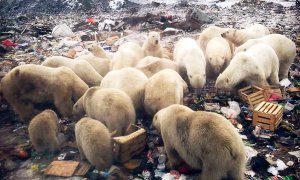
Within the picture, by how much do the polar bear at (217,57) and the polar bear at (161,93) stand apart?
235 cm

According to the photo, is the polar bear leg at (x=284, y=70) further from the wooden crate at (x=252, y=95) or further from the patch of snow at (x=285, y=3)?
the patch of snow at (x=285, y=3)

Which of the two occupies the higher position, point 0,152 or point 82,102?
point 82,102

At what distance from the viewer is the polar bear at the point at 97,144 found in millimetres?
5692

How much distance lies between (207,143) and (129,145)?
1.66 meters

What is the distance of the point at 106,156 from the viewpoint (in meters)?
5.78

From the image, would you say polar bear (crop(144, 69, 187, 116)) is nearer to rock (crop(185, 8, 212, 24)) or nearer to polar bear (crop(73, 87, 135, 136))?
polar bear (crop(73, 87, 135, 136))

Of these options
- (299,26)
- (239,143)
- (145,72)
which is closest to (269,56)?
(145,72)

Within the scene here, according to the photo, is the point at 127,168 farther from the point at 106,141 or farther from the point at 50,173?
the point at 50,173

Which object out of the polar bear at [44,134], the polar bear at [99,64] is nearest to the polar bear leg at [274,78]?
the polar bear at [99,64]

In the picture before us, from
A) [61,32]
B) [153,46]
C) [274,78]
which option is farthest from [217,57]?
[61,32]

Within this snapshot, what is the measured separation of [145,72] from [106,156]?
2950mm

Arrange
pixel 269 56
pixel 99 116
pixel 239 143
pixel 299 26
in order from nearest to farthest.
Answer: pixel 239 143 < pixel 99 116 < pixel 269 56 < pixel 299 26

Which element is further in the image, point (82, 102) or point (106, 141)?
point (82, 102)

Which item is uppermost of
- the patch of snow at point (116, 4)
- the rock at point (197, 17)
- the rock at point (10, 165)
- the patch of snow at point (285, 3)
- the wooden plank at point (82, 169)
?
the patch of snow at point (116, 4)
